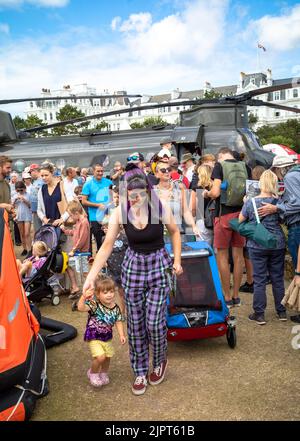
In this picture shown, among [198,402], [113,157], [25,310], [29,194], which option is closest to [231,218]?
[198,402]

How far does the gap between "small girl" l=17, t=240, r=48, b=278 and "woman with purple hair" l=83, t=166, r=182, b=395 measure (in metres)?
2.47

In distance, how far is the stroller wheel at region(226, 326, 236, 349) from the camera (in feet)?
13.6

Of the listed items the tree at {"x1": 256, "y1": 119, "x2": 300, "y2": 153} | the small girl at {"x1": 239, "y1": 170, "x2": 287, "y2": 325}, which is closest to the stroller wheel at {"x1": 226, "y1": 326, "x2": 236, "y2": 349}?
the small girl at {"x1": 239, "y1": 170, "x2": 287, "y2": 325}

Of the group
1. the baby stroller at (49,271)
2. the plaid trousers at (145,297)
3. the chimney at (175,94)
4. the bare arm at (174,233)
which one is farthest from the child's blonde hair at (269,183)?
the chimney at (175,94)

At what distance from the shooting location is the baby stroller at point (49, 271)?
5.61 meters

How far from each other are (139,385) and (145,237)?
4.17 feet

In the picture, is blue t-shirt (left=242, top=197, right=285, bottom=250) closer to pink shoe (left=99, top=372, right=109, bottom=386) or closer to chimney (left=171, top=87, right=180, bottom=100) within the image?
pink shoe (left=99, top=372, right=109, bottom=386)

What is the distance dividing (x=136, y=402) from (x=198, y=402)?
50cm

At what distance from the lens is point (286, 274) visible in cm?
639

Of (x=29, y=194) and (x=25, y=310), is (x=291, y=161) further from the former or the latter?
(x=29, y=194)

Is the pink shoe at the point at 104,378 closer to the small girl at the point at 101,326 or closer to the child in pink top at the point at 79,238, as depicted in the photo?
the small girl at the point at 101,326

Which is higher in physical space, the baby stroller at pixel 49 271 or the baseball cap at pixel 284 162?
the baseball cap at pixel 284 162

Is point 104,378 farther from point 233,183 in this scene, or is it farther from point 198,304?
point 233,183
